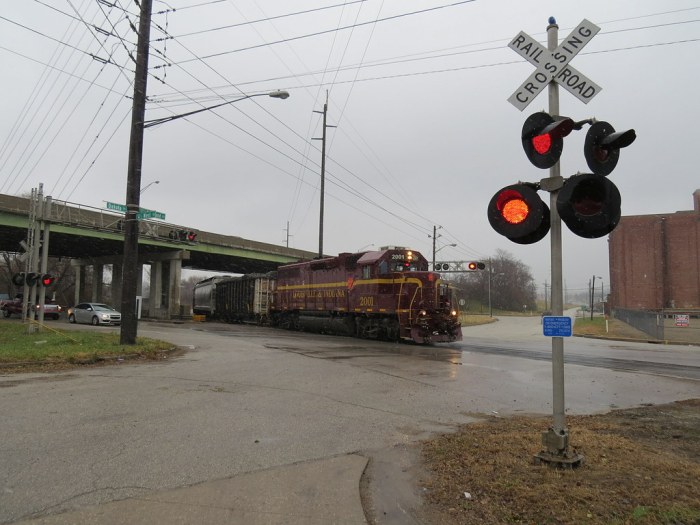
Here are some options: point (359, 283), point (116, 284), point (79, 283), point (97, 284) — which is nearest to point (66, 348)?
point (359, 283)

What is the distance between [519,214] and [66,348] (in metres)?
13.8

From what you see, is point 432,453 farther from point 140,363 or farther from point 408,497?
point 140,363

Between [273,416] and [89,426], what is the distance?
2.47 m

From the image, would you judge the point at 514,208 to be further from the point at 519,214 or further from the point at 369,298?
the point at 369,298

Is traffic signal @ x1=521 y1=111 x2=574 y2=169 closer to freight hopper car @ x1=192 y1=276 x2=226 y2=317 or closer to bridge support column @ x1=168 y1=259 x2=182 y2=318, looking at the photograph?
freight hopper car @ x1=192 y1=276 x2=226 y2=317

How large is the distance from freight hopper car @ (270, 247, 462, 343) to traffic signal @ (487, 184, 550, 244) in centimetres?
1501

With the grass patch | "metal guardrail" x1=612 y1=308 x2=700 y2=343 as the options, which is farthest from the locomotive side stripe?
"metal guardrail" x1=612 y1=308 x2=700 y2=343

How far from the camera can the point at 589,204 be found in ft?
15.7

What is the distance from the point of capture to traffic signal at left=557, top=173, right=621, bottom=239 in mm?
4613

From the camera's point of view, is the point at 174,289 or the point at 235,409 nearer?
the point at 235,409

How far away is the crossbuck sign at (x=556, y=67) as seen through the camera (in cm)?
499

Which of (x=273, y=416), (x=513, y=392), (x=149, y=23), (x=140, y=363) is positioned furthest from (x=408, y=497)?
(x=149, y=23)

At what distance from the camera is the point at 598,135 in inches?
193

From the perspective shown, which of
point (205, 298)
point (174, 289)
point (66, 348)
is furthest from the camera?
point (174, 289)
